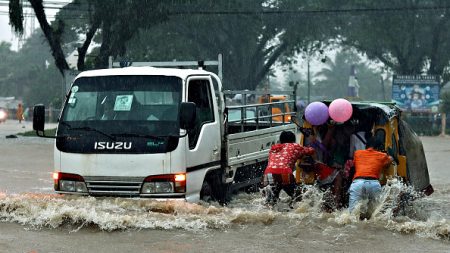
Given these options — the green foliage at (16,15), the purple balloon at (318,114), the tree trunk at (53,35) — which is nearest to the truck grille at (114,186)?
the purple balloon at (318,114)

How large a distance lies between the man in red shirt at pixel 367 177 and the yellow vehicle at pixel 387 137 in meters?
0.76

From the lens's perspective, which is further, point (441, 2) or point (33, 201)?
point (441, 2)

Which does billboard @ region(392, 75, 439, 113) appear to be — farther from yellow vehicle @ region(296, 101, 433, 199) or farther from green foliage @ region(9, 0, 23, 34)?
yellow vehicle @ region(296, 101, 433, 199)

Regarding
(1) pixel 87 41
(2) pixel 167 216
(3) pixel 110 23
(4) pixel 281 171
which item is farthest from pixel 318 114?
(1) pixel 87 41

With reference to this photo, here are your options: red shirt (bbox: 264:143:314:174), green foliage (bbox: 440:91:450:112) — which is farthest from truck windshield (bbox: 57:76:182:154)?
green foliage (bbox: 440:91:450:112)

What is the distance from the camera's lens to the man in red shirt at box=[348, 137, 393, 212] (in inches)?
402

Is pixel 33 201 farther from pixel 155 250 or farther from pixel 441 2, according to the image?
pixel 441 2

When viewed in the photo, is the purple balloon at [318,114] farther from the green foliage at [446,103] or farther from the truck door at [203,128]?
the green foliage at [446,103]

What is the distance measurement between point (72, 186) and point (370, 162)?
12.4 ft

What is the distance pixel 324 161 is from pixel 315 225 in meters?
2.68

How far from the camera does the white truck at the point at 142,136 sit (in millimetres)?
9930

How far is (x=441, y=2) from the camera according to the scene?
52000 millimetres

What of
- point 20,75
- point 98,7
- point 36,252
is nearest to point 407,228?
point 36,252

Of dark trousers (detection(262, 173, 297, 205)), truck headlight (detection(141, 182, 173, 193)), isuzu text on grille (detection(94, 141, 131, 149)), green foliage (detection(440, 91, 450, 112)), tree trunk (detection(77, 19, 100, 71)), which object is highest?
tree trunk (detection(77, 19, 100, 71))
